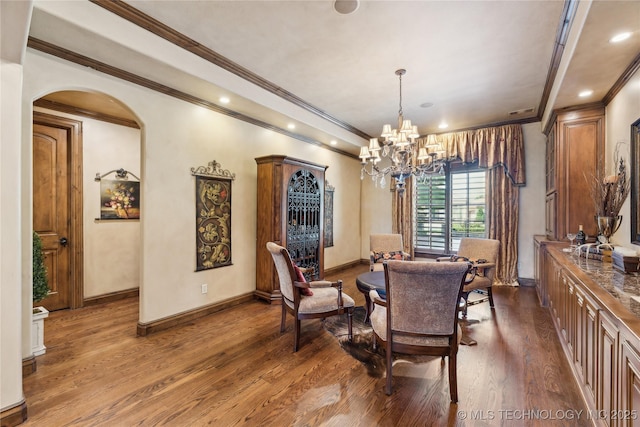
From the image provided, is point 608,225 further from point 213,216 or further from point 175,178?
point 175,178

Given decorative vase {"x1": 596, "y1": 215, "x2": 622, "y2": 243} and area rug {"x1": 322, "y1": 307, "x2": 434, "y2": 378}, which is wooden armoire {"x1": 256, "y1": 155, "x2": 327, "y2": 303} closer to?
area rug {"x1": 322, "y1": 307, "x2": 434, "y2": 378}

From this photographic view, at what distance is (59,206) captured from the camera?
12.5 ft

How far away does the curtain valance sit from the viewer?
5055mm

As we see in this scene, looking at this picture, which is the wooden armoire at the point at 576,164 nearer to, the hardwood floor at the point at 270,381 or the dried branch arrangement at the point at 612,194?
the dried branch arrangement at the point at 612,194

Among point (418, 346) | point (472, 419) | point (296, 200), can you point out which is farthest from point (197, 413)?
point (296, 200)

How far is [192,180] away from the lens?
3.55 meters

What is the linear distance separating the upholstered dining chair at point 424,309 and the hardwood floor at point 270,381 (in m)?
0.25

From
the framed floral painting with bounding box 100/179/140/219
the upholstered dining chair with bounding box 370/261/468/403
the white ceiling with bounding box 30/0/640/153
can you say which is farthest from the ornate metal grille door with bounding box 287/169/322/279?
the framed floral painting with bounding box 100/179/140/219

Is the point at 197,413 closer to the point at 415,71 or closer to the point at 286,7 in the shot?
the point at 286,7

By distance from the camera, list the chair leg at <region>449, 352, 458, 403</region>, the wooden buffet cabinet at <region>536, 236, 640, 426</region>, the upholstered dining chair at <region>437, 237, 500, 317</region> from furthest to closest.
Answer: the upholstered dining chair at <region>437, 237, 500, 317</region>, the chair leg at <region>449, 352, 458, 403</region>, the wooden buffet cabinet at <region>536, 236, 640, 426</region>

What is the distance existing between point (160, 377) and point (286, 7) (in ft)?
10.6

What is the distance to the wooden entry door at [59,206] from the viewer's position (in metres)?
3.65

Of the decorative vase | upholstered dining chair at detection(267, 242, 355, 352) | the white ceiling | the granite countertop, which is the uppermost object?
the white ceiling

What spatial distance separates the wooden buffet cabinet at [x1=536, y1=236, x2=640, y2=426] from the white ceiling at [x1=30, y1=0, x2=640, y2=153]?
1.83m
